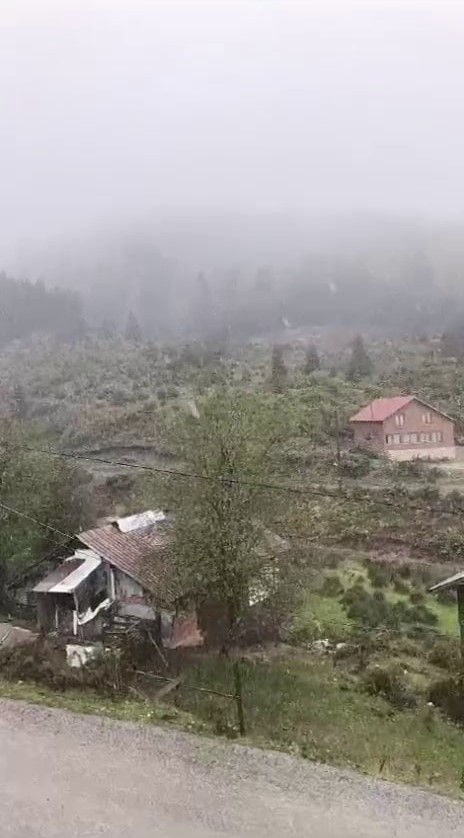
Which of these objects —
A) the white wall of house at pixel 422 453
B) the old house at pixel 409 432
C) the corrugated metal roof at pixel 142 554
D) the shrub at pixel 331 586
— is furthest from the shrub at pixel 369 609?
the old house at pixel 409 432

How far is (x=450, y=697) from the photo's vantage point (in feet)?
47.7

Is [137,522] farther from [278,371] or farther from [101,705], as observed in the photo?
[278,371]

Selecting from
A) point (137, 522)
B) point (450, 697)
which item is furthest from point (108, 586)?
point (450, 697)

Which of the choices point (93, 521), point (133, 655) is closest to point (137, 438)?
point (93, 521)

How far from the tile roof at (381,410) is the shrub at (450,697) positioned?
4206 centimetres

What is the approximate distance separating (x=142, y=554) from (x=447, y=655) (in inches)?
299

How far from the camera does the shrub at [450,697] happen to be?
14178mm

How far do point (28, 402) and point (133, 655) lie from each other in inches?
2787

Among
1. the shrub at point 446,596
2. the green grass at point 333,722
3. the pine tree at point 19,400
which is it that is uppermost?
the pine tree at point 19,400

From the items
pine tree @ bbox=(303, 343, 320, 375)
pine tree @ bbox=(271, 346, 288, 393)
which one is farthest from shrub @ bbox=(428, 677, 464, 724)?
pine tree @ bbox=(303, 343, 320, 375)

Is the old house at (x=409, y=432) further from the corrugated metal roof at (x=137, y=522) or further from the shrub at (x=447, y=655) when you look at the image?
the corrugated metal roof at (x=137, y=522)

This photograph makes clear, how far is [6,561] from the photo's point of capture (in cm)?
1950

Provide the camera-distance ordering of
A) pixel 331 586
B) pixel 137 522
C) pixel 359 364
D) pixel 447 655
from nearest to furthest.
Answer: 1. pixel 447 655
2. pixel 137 522
3. pixel 331 586
4. pixel 359 364

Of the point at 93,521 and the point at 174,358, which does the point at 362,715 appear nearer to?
the point at 93,521
